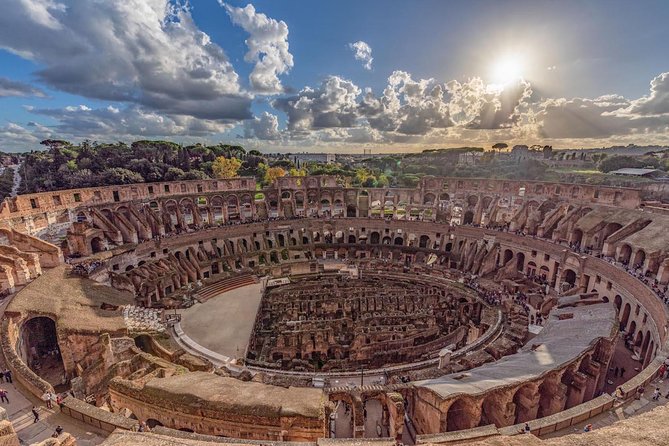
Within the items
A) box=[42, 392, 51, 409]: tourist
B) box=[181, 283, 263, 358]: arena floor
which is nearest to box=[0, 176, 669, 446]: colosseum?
box=[181, 283, 263, 358]: arena floor

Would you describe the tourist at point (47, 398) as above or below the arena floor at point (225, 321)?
above

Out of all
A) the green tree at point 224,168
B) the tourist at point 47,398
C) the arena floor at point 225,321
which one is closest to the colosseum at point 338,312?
the arena floor at point 225,321

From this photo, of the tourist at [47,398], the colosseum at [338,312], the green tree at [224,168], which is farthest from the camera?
the green tree at [224,168]

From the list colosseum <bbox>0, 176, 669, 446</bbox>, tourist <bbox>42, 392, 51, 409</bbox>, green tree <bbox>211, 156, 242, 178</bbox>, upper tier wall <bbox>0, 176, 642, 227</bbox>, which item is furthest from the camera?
green tree <bbox>211, 156, 242, 178</bbox>

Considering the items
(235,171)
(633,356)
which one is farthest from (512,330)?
(235,171)

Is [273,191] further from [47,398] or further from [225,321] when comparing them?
[47,398]

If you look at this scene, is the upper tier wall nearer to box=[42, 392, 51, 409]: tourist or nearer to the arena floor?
the arena floor

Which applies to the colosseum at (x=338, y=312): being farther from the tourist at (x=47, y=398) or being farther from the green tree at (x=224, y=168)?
the green tree at (x=224, y=168)
